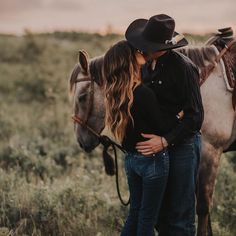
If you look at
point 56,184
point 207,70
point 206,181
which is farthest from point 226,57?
point 56,184

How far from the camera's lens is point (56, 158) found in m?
8.12

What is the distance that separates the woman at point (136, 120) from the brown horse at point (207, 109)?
1103 mm

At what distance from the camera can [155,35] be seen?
327 cm

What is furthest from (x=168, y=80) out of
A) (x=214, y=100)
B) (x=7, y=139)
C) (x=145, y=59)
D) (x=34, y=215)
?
(x=7, y=139)

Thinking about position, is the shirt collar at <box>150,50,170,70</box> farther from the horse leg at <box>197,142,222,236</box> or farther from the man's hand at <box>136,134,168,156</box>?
the horse leg at <box>197,142,222,236</box>

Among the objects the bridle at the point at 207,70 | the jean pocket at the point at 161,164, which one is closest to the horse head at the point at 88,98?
the bridle at the point at 207,70

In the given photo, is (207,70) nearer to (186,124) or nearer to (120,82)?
(186,124)

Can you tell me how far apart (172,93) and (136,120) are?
0.31 meters

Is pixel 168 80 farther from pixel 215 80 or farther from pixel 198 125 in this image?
pixel 215 80

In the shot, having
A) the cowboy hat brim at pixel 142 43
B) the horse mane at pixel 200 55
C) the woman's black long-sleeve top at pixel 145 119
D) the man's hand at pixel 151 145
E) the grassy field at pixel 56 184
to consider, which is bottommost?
the grassy field at pixel 56 184

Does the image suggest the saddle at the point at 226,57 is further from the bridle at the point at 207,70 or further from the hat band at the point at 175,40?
the hat band at the point at 175,40

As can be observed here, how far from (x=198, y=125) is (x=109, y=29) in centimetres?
1501

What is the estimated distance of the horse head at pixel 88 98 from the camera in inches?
171

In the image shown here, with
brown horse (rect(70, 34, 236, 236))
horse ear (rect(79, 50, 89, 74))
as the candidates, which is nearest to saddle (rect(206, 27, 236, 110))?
brown horse (rect(70, 34, 236, 236))
